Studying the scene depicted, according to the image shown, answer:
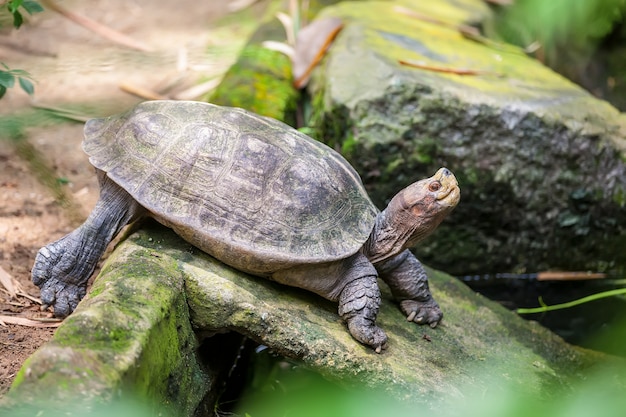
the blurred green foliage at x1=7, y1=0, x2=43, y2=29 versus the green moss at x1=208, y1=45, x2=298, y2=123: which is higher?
the blurred green foliage at x1=7, y1=0, x2=43, y2=29

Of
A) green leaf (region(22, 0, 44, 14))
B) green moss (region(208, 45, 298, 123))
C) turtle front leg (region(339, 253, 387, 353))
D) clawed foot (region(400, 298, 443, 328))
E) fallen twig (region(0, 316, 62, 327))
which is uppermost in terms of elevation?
green leaf (region(22, 0, 44, 14))

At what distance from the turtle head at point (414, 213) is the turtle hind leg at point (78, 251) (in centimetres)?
118

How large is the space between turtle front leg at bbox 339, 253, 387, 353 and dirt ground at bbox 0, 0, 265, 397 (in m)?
1.21

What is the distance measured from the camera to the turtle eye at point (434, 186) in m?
2.97

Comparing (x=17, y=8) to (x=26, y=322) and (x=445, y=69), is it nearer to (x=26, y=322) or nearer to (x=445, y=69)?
(x=26, y=322)

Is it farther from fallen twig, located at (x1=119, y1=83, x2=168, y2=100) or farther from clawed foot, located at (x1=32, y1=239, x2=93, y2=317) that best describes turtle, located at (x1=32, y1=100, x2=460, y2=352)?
fallen twig, located at (x1=119, y1=83, x2=168, y2=100)

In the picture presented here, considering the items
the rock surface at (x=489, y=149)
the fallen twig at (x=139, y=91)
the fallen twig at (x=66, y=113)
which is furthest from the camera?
the fallen twig at (x=139, y=91)

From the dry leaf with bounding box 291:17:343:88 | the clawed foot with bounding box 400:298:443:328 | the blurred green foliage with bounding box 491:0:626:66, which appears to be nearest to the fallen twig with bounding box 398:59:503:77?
the blurred green foliage with bounding box 491:0:626:66

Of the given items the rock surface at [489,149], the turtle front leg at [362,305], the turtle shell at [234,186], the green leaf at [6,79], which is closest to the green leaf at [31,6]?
the green leaf at [6,79]

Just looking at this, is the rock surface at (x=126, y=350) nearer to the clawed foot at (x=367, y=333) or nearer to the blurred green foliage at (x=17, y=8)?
the clawed foot at (x=367, y=333)

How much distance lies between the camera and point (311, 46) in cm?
555

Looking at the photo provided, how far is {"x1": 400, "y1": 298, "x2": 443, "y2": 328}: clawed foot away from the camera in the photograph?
3.35 m

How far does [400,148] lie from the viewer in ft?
14.8

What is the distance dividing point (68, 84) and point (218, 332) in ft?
10.7
